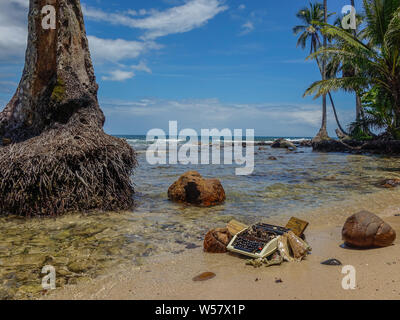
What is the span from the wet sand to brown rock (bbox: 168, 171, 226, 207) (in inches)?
113

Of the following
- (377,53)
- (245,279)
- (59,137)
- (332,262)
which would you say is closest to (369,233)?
(332,262)

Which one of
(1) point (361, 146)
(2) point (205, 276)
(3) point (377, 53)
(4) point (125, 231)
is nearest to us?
(2) point (205, 276)

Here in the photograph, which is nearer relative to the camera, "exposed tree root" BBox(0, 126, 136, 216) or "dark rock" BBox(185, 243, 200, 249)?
"dark rock" BBox(185, 243, 200, 249)

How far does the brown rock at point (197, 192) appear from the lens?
6633 mm

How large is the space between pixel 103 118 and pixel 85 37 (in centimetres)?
220

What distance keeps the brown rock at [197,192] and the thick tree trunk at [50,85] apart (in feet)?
7.47

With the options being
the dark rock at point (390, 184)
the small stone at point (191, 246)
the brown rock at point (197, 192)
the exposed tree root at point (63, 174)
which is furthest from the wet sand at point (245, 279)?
the dark rock at point (390, 184)

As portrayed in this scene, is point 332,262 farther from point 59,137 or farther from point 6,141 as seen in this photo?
point 6,141

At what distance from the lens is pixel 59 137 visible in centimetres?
572

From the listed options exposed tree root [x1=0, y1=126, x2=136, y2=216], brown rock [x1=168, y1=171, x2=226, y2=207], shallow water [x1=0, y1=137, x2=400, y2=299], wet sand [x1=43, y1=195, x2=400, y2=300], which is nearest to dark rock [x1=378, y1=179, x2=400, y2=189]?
shallow water [x1=0, y1=137, x2=400, y2=299]

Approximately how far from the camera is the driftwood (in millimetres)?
5250

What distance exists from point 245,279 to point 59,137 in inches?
176

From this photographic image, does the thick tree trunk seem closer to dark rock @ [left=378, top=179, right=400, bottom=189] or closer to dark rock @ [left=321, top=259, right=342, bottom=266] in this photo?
dark rock @ [left=321, top=259, right=342, bottom=266]
